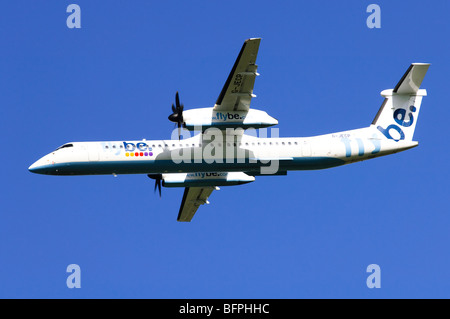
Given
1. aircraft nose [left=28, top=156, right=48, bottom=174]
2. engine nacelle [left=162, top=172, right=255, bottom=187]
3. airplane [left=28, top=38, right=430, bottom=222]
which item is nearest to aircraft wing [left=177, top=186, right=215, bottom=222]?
engine nacelle [left=162, top=172, right=255, bottom=187]

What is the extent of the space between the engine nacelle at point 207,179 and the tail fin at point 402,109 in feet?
23.0

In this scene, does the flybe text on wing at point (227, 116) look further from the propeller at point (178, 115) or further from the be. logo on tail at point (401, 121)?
the be. logo on tail at point (401, 121)

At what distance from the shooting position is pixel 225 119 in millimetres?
35250

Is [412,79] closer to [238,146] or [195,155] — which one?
[238,146]

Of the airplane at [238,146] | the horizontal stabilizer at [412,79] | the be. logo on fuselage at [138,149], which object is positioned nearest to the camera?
the airplane at [238,146]

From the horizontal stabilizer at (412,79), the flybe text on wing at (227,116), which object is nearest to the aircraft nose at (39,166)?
the flybe text on wing at (227,116)

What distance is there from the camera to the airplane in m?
35.2

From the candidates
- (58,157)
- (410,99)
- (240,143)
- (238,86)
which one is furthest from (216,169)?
(410,99)

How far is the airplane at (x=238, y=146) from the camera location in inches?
1384

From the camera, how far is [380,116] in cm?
3803

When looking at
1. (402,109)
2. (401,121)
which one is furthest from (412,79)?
(401,121)

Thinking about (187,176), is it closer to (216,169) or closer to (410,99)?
(216,169)

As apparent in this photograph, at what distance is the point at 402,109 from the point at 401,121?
0.62m

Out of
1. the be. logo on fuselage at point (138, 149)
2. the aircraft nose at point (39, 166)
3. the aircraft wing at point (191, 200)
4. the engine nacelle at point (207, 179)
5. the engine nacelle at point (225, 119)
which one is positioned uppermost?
the engine nacelle at point (225, 119)
